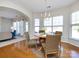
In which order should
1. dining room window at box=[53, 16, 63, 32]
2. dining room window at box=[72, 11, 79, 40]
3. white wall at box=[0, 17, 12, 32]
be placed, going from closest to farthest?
dining room window at box=[72, 11, 79, 40], dining room window at box=[53, 16, 63, 32], white wall at box=[0, 17, 12, 32]

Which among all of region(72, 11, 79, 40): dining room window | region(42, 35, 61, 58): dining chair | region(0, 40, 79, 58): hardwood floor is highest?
region(72, 11, 79, 40): dining room window

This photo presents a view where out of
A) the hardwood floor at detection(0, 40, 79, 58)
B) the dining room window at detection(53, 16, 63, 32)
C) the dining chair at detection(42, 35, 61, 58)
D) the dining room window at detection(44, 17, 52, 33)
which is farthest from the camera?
the dining room window at detection(44, 17, 52, 33)

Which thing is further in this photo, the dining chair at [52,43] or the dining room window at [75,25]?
the dining room window at [75,25]

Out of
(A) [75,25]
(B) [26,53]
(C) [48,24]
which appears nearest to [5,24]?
(C) [48,24]

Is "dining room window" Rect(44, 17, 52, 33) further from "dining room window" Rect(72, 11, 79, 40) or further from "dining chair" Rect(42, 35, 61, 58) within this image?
"dining chair" Rect(42, 35, 61, 58)

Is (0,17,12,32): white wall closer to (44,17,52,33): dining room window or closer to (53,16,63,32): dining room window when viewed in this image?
(44,17,52,33): dining room window

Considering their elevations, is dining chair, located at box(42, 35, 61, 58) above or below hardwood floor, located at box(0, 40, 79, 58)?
above

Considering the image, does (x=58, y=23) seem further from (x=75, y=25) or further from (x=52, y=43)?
(x=52, y=43)

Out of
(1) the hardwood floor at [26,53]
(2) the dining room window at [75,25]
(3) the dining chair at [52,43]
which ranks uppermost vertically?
(2) the dining room window at [75,25]

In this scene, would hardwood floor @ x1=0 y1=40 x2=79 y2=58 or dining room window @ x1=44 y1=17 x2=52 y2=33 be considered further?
dining room window @ x1=44 y1=17 x2=52 y2=33

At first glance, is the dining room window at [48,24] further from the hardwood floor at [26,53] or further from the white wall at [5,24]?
the white wall at [5,24]

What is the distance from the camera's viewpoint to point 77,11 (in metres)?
5.44

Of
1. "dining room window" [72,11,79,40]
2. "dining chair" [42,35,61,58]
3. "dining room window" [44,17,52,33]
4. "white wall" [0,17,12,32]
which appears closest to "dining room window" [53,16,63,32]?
"dining room window" [44,17,52,33]

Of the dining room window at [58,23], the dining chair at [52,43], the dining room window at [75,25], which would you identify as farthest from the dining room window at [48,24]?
the dining chair at [52,43]
